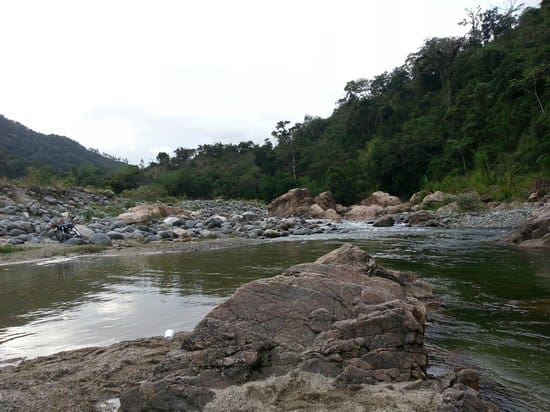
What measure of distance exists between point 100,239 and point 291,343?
1384 centimetres

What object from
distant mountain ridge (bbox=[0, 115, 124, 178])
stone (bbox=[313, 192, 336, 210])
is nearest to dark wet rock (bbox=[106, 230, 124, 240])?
stone (bbox=[313, 192, 336, 210])

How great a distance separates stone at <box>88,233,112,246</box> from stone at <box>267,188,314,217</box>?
21.7 meters

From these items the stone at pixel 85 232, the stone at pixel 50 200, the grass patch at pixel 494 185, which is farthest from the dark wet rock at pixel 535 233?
the stone at pixel 50 200

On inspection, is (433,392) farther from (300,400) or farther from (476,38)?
(476,38)

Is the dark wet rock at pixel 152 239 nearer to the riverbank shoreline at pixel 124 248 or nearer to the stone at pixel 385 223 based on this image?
the riverbank shoreline at pixel 124 248

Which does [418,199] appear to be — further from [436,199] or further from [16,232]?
[16,232]

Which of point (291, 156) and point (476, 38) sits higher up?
point (476, 38)

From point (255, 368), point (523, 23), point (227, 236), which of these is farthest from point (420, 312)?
point (523, 23)

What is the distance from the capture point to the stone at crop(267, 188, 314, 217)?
37312mm

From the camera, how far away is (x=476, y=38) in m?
55.9

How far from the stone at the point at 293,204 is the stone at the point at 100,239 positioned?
21.7m

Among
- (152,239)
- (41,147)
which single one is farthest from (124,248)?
(41,147)

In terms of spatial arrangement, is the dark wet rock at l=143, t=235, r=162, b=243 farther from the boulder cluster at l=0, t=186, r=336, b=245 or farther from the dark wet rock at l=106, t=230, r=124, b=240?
the dark wet rock at l=106, t=230, r=124, b=240

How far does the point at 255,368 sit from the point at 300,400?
1.81ft
